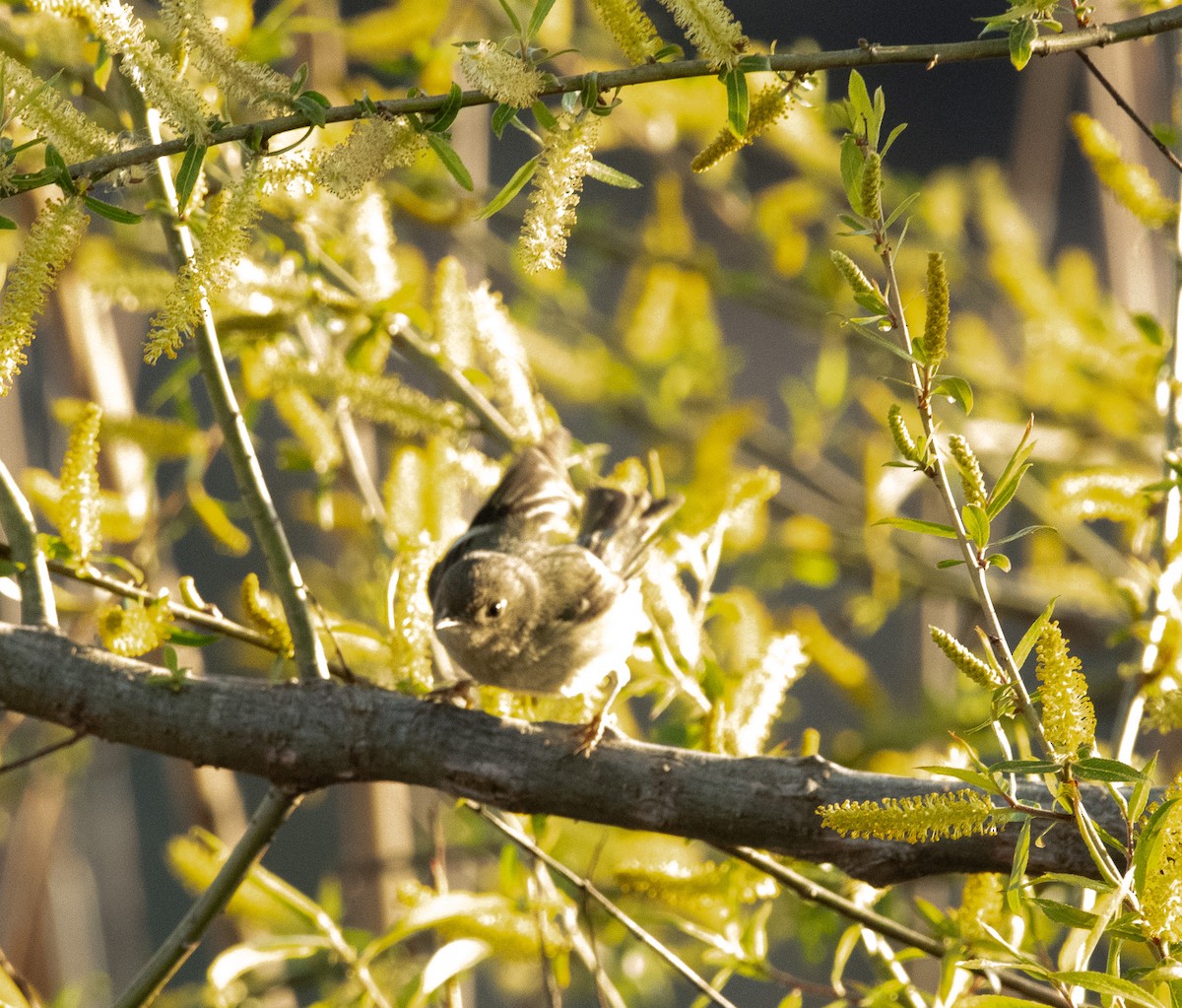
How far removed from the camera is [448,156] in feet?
4.00

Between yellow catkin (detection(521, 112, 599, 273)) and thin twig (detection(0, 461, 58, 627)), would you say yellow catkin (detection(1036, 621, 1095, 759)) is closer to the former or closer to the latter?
yellow catkin (detection(521, 112, 599, 273))

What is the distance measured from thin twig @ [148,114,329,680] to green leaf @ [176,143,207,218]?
33 centimetres

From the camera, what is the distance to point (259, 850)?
1604mm

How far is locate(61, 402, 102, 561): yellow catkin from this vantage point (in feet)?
5.11

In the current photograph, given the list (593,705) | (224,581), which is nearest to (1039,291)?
(593,705)

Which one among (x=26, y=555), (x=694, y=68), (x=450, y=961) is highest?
(x=694, y=68)

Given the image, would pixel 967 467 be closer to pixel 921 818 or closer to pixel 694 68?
pixel 921 818

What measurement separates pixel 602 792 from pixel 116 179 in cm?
94

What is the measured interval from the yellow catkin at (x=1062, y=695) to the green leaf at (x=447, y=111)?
27.9 inches

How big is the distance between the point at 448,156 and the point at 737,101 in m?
0.29

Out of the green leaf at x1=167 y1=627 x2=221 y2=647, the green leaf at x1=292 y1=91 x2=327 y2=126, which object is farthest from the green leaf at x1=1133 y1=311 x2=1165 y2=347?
the green leaf at x1=167 y1=627 x2=221 y2=647

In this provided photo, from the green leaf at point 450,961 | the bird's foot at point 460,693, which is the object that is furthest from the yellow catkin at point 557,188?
the bird's foot at point 460,693

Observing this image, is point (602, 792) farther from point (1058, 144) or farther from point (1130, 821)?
point (1058, 144)

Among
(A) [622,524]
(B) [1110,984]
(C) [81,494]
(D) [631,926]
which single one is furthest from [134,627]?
(A) [622,524]
